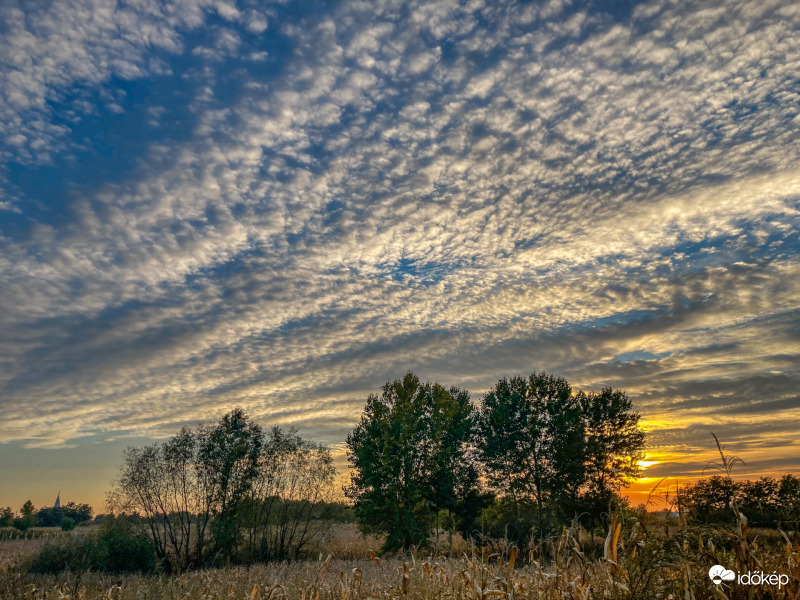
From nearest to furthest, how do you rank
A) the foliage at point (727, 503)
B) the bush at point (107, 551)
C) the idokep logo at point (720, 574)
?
the idokep logo at point (720, 574), the foliage at point (727, 503), the bush at point (107, 551)

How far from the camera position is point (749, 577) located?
3801 millimetres

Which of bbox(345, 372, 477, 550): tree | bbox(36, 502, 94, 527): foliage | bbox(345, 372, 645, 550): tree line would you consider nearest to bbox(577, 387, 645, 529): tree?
bbox(345, 372, 645, 550): tree line

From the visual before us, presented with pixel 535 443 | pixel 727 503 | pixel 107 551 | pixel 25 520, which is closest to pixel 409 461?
pixel 535 443

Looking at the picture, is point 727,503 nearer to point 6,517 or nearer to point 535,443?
point 535,443

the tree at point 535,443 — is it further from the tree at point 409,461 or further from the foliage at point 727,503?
the foliage at point 727,503

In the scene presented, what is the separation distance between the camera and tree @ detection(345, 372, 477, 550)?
39688 millimetres

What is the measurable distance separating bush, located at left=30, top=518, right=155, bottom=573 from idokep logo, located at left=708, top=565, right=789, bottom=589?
35014 millimetres

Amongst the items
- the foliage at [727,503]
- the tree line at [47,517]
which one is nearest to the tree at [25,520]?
the tree line at [47,517]

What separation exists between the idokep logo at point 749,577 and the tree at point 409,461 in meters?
36.7

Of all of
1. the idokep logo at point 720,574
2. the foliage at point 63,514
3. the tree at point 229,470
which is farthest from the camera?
the foliage at point 63,514

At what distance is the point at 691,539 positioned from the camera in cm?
465

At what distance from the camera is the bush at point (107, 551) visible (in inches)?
1232

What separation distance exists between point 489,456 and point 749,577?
4267 cm

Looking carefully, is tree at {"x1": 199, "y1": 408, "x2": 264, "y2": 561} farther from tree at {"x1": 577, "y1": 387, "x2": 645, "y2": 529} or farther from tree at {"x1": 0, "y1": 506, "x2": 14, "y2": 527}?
tree at {"x1": 0, "y1": 506, "x2": 14, "y2": 527}
